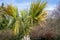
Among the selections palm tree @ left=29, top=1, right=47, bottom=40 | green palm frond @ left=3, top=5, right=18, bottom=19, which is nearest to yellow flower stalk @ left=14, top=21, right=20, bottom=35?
green palm frond @ left=3, top=5, right=18, bottom=19

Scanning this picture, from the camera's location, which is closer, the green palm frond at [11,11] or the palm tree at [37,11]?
the green palm frond at [11,11]

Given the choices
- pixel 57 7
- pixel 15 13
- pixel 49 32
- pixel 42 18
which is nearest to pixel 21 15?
pixel 15 13

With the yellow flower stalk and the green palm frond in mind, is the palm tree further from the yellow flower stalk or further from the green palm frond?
the yellow flower stalk

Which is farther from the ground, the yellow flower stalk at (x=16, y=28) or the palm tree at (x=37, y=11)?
the palm tree at (x=37, y=11)

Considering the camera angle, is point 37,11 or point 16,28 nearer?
point 16,28

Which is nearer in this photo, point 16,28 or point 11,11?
point 16,28

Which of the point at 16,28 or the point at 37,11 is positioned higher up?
the point at 37,11

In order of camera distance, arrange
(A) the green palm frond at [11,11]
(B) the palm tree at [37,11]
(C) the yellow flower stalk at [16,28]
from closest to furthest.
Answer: (C) the yellow flower stalk at [16,28], (A) the green palm frond at [11,11], (B) the palm tree at [37,11]

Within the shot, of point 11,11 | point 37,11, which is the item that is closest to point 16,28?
point 11,11

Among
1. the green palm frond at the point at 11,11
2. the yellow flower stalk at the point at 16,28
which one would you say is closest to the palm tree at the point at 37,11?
the green palm frond at the point at 11,11

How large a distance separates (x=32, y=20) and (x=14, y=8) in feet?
6.07

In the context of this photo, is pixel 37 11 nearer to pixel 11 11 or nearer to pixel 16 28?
pixel 11 11

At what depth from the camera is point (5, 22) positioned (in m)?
17.8

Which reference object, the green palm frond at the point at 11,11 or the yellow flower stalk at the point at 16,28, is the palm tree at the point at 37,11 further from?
the yellow flower stalk at the point at 16,28
